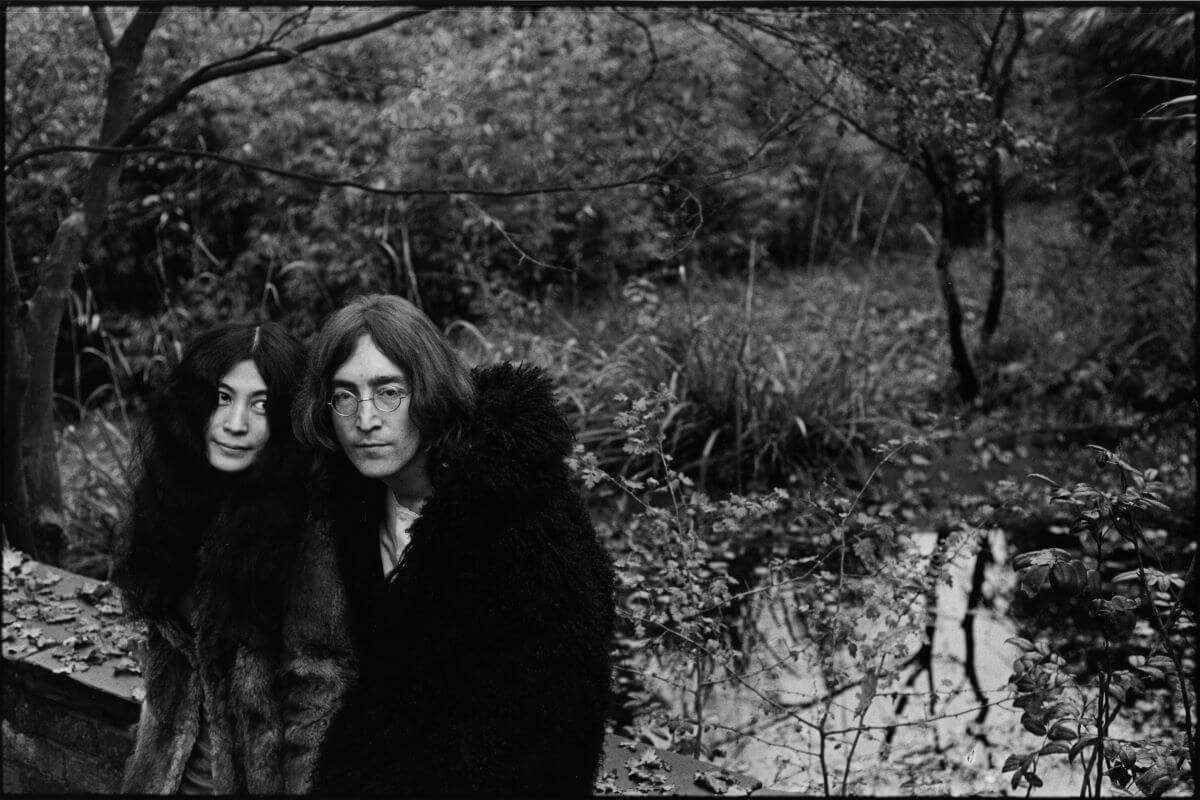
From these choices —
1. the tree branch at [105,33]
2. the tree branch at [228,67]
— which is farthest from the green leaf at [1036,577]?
the tree branch at [105,33]

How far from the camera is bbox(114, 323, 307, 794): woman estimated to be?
2184 mm

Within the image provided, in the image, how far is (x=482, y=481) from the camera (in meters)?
1.96

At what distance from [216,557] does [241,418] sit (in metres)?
0.28

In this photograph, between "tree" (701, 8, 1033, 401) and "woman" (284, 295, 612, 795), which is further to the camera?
"tree" (701, 8, 1033, 401)

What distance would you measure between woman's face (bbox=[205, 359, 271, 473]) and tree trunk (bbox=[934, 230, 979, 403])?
17.9 feet

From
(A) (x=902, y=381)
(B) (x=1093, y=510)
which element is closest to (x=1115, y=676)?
(B) (x=1093, y=510)

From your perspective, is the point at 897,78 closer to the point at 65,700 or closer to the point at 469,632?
the point at 469,632

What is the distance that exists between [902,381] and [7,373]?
5.53 metres

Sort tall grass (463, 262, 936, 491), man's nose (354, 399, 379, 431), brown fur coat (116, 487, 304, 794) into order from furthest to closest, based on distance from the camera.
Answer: tall grass (463, 262, 936, 491) < brown fur coat (116, 487, 304, 794) < man's nose (354, 399, 379, 431)

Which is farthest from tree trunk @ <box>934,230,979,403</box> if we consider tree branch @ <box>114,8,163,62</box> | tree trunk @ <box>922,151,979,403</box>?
tree branch @ <box>114,8,163,62</box>

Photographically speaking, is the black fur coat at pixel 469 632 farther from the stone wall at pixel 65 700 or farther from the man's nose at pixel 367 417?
the stone wall at pixel 65 700

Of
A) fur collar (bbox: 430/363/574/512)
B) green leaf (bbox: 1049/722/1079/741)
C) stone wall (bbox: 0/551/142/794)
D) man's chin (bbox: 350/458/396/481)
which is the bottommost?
stone wall (bbox: 0/551/142/794)

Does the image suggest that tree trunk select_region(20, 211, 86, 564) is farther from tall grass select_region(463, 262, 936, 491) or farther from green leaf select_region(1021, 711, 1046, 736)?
green leaf select_region(1021, 711, 1046, 736)

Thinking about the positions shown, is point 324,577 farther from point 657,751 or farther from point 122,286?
point 122,286
